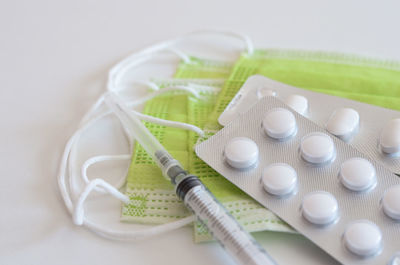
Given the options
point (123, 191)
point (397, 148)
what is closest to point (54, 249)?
point (123, 191)

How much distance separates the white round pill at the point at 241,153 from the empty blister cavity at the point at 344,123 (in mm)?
117

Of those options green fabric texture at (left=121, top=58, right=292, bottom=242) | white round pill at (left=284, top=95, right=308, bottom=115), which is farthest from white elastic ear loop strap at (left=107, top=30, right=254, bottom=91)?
white round pill at (left=284, top=95, right=308, bottom=115)

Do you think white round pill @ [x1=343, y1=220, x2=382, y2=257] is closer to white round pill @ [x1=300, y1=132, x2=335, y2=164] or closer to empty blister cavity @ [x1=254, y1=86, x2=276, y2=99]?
white round pill @ [x1=300, y1=132, x2=335, y2=164]

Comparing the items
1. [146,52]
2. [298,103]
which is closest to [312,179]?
[298,103]

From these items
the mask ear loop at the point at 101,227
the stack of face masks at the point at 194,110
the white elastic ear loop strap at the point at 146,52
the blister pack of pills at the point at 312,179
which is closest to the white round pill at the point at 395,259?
the blister pack of pills at the point at 312,179

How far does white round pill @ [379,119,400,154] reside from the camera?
66 cm

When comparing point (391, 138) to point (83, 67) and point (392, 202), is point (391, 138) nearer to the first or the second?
point (392, 202)

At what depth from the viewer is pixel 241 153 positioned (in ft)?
2.16

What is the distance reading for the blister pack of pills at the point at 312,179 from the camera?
1.91 feet

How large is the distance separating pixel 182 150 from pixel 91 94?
0.24 m

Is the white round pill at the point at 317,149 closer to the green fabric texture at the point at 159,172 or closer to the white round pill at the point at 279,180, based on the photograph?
the white round pill at the point at 279,180

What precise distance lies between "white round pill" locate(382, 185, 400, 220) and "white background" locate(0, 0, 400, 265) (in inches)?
3.5

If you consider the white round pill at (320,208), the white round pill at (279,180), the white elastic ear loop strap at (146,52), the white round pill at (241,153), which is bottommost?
the white round pill at (320,208)

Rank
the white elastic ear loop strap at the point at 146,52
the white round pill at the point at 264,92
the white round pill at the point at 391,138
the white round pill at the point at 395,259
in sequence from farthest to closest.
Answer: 1. the white elastic ear loop strap at the point at 146,52
2. the white round pill at the point at 264,92
3. the white round pill at the point at 391,138
4. the white round pill at the point at 395,259
